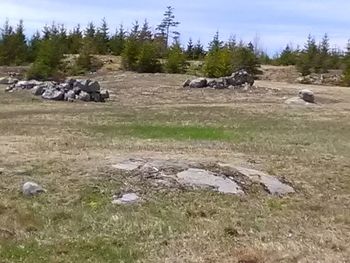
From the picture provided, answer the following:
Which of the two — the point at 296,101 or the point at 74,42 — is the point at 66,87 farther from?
the point at 74,42

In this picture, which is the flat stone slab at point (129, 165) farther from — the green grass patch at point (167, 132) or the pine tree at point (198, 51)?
the pine tree at point (198, 51)

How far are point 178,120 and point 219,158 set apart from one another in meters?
8.81

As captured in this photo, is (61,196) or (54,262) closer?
(54,262)

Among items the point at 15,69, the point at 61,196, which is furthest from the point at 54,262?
the point at 15,69

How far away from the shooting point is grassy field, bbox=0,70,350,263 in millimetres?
7562

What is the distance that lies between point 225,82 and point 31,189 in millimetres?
27266

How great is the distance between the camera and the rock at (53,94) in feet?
93.5

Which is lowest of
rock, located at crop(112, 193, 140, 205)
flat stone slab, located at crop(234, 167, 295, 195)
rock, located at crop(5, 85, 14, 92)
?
rock, located at crop(5, 85, 14, 92)

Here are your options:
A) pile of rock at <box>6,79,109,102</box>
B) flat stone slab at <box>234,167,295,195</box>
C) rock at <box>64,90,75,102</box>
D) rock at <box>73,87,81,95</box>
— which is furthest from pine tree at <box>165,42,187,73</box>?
flat stone slab at <box>234,167,295,195</box>

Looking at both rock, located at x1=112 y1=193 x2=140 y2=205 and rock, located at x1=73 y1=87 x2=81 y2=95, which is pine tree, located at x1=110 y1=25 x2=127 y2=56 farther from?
rock, located at x1=112 y1=193 x2=140 y2=205

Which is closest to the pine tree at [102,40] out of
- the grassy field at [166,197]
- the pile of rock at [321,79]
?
the pile of rock at [321,79]

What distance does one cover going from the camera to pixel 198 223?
8789 mm

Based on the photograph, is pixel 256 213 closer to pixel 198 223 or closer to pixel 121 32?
pixel 198 223

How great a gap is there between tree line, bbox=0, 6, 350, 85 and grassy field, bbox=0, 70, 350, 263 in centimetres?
2342
